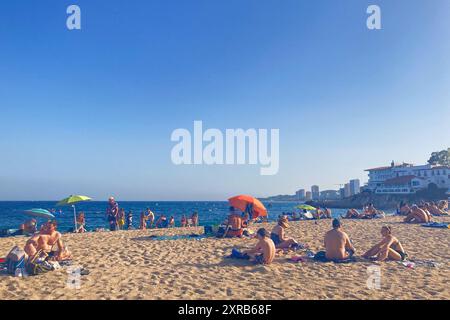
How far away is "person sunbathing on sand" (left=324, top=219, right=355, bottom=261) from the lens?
24.4 feet

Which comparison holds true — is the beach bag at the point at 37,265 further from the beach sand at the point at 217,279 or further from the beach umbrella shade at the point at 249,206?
the beach umbrella shade at the point at 249,206

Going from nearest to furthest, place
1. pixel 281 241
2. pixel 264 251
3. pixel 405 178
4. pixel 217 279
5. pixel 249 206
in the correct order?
pixel 217 279
pixel 264 251
pixel 281 241
pixel 249 206
pixel 405 178

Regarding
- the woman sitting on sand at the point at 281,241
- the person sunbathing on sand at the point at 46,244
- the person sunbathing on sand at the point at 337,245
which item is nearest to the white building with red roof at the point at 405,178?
the woman sitting on sand at the point at 281,241

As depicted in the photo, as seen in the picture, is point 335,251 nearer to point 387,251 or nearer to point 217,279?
point 387,251

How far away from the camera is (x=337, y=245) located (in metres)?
7.51

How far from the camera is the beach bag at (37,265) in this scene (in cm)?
611

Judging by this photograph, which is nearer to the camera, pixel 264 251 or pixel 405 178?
pixel 264 251

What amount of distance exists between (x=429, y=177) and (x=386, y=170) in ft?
38.4

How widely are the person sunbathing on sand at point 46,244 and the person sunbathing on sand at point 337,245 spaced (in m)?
6.87

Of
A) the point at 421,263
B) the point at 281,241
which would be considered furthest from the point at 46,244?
the point at 421,263

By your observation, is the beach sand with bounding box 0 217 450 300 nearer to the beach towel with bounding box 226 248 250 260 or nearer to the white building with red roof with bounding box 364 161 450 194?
the beach towel with bounding box 226 248 250 260

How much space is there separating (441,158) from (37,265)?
320 feet
